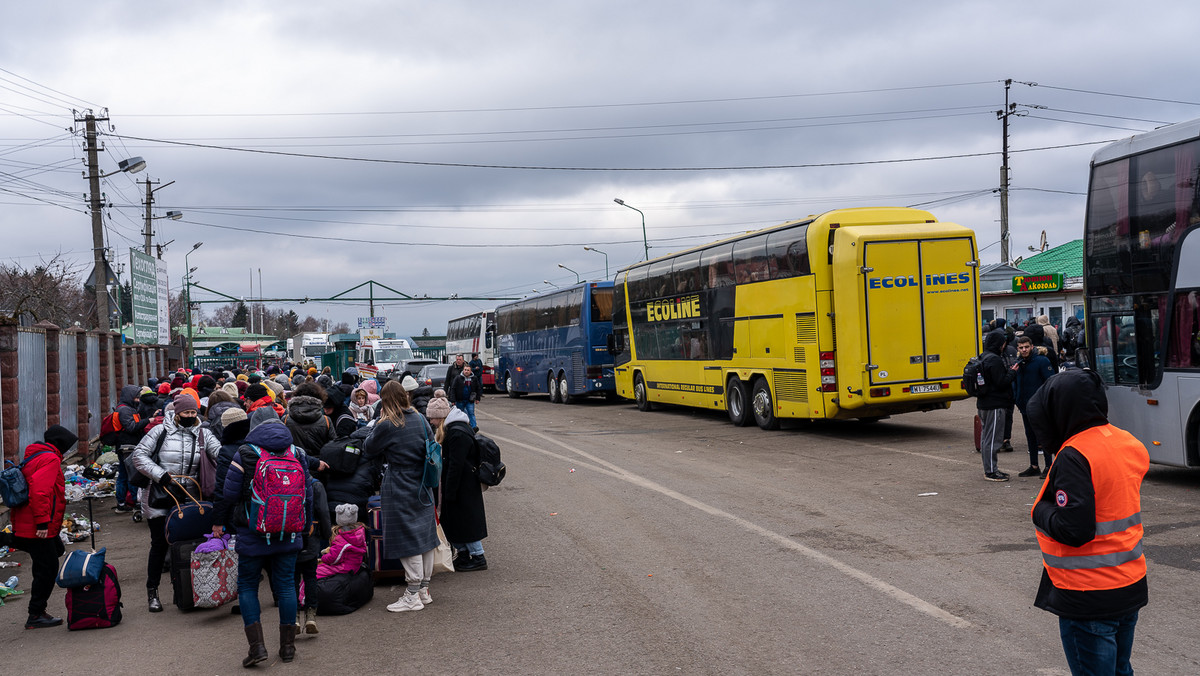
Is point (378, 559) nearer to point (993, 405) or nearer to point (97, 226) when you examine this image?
point (993, 405)

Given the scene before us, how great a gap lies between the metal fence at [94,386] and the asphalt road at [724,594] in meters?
8.02

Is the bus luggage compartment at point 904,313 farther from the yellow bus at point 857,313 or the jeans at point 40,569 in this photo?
the jeans at point 40,569

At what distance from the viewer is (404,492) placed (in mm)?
6844

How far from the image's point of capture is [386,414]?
22.6 ft

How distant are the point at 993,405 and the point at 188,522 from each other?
906 centimetres

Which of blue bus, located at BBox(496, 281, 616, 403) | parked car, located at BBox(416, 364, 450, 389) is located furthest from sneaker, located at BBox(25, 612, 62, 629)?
parked car, located at BBox(416, 364, 450, 389)

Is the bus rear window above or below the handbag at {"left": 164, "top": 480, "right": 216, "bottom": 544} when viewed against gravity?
above

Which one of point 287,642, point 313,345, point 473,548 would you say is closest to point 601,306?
point 473,548

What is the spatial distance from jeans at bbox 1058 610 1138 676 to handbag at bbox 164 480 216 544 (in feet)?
19.8

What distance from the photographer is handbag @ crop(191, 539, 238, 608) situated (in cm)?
696

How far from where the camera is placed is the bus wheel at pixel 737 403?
65.0 feet

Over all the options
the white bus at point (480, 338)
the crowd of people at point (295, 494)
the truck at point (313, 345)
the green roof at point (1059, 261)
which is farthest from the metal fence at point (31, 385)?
the truck at point (313, 345)

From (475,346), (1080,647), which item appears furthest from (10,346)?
(475,346)

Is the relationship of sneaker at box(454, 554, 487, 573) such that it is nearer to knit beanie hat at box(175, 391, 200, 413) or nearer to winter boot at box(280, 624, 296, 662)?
winter boot at box(280, 624, 296, 662)
